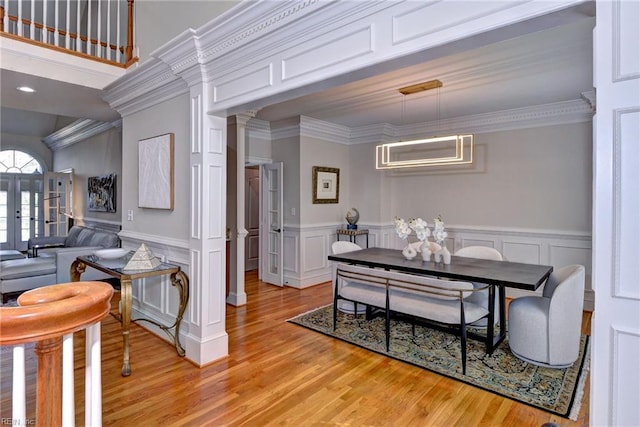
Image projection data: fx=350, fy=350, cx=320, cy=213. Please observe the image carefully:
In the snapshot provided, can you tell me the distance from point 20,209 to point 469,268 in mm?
9780

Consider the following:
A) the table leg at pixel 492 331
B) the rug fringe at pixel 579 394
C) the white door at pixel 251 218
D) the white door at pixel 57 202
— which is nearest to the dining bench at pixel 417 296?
the table leg at pixel 492 331

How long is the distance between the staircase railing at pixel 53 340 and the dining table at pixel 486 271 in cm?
276

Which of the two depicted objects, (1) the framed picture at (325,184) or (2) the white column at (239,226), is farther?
(1) the framed picture at (325,184)

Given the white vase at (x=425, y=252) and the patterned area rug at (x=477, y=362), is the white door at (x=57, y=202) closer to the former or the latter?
the patterned area rug at (x=477, y=362)

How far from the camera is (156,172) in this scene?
11.3 feet

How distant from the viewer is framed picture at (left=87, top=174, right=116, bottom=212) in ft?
19.5

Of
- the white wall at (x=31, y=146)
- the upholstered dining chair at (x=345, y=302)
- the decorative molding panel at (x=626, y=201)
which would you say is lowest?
the upholstered dining chair at (x=345, y=302)

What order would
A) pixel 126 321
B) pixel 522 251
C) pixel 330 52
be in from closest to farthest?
1. pixel 330 52
2. pixel 126 321
3. pixel 522 251

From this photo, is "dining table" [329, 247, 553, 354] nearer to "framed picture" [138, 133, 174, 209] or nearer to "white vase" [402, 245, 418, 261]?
"white vase" [402, 245, 418, 261]

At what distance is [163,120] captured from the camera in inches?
135

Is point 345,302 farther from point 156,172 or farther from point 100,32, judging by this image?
point 100,32

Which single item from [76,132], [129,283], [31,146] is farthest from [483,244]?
[31,146]

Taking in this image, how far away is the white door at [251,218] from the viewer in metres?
6.83

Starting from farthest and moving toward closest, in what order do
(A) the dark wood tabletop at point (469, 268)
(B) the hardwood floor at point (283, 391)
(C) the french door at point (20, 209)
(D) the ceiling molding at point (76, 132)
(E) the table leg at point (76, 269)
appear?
(C) the french door at point (20, 209) < (D) the ceiling molding at point (76, 132) < (E) the table leg at point (76, 269) < (A) the dark wood tabletop at point (469, 268) < (B) the hardwood floor at point (283, 391)
